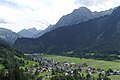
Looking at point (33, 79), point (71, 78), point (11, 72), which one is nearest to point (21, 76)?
point (11, 72)

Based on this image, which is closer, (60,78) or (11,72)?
(11,72)

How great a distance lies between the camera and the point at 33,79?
183 meters

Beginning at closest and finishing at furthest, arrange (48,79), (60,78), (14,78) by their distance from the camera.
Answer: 1. (14,78)
2. (60,78)
3. (48,79)

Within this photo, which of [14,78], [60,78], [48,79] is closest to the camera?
[14,78]

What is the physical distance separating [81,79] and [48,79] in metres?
21.8

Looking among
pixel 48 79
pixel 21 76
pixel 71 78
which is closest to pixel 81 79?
pixel 71 78

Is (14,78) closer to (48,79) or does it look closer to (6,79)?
(6,79)

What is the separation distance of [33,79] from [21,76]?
27.6 m

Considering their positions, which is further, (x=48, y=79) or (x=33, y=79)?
(x=48, y=79)

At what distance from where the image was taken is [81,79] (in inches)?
7584

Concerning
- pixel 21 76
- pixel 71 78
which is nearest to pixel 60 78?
pixel 71 78

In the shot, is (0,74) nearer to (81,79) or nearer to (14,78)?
(14,78)

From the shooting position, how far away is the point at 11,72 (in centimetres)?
15250

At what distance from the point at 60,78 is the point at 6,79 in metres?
40.2
